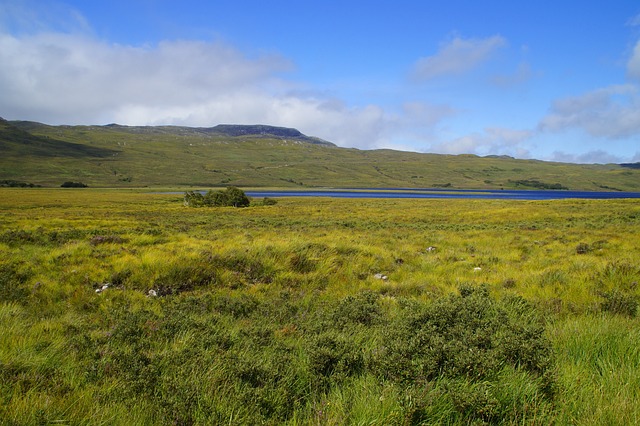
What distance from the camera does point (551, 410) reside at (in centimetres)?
349

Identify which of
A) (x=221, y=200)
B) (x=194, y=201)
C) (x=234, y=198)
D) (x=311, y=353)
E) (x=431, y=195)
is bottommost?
(x=194, y=201)

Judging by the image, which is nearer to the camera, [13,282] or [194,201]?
[13,282]

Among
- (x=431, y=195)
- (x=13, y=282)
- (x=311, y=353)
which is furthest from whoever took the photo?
(x=431, y=195)

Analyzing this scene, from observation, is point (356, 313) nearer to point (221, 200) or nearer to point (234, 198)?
point (234, 198)

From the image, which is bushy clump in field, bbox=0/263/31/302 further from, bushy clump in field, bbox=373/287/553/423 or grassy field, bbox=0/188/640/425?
bushy clump in field, bbox=373/287/553/423

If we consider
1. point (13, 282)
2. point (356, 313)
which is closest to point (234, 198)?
point (13, 282)

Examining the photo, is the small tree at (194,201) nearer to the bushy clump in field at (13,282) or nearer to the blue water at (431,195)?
the blue water at (431,195)

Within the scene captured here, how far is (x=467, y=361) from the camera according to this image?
400 centimetres

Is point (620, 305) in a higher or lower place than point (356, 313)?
higher

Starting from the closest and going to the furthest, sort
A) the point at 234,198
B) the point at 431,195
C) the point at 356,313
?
the point at 356,313 → the point at 234,198 → the point at 431,195

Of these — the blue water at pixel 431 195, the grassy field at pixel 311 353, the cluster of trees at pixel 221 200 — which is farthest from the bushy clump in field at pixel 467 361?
the blue water at pixel 431 195

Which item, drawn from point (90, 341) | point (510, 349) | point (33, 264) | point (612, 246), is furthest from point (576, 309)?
point (33, 264)

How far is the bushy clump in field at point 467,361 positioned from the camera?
3.37 meters

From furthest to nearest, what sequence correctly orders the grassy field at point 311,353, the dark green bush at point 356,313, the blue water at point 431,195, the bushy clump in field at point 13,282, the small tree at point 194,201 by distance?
the blue water at point 431,195 → the small tree at point 194,201 → the bushy clump in field at point 13,282 → the dark green bush at point 356,313 → the grassy field at point 311,353
